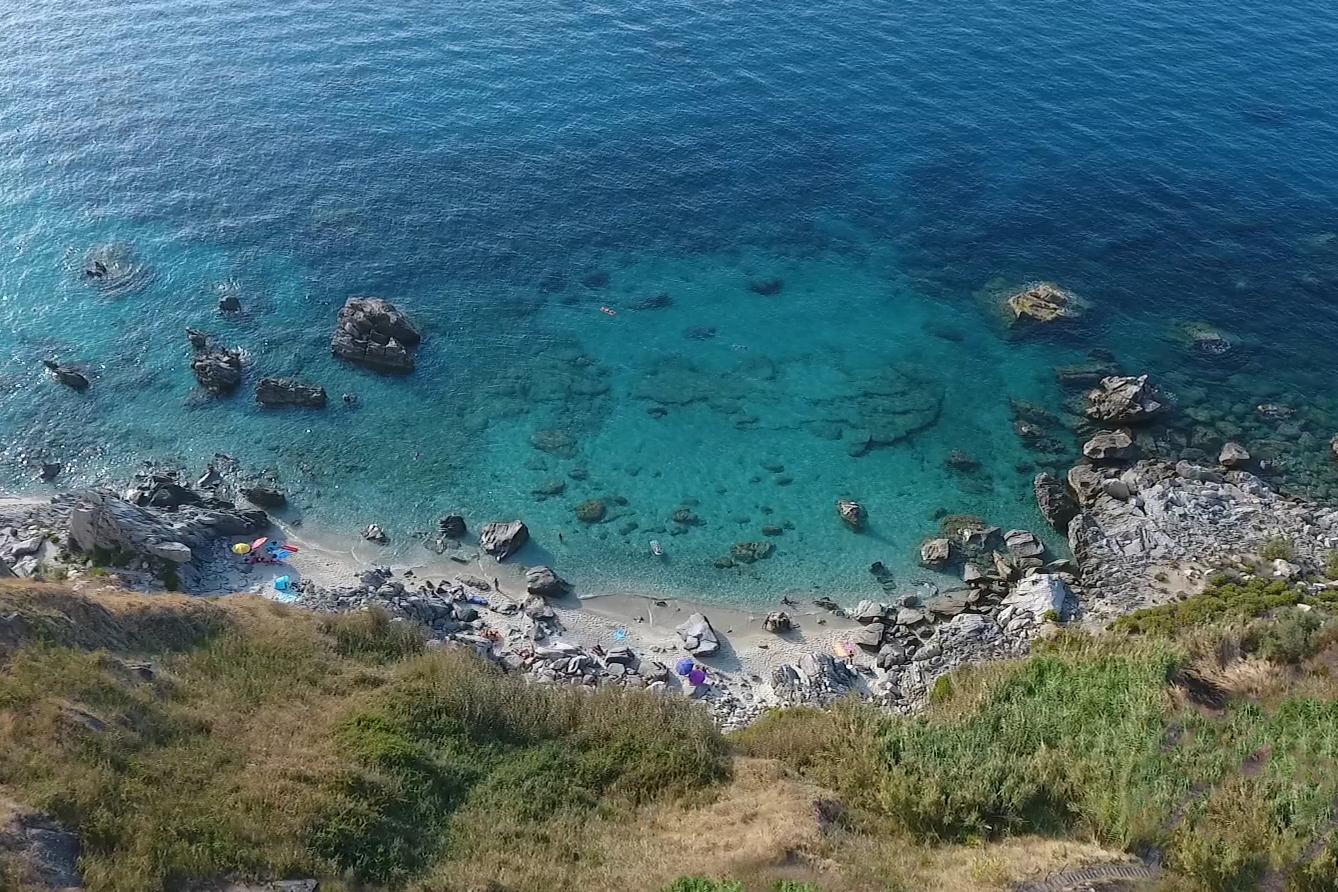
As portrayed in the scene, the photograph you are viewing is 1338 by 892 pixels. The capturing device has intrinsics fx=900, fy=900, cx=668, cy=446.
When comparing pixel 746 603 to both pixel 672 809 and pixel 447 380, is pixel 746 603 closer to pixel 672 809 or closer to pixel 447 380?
pixel 672 809

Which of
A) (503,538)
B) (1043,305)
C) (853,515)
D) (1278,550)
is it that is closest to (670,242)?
(1043,305)

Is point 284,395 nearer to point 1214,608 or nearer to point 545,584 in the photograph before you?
point 545,584

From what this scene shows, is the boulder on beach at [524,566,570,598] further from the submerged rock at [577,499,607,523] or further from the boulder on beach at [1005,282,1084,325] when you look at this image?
the boulder on beach at [1005,282,1084,325]

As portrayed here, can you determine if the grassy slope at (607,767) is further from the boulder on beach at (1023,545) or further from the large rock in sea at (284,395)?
the large rock in sea at (284,395)

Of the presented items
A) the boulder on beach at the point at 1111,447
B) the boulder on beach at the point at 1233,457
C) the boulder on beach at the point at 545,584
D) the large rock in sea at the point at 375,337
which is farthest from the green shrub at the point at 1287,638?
the large rock in sea at the point at 375,337

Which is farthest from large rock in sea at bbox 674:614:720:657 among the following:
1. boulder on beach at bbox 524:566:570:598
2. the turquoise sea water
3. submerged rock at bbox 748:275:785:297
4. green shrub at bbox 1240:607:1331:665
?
submerged rock at bbox 748:275:785:297
